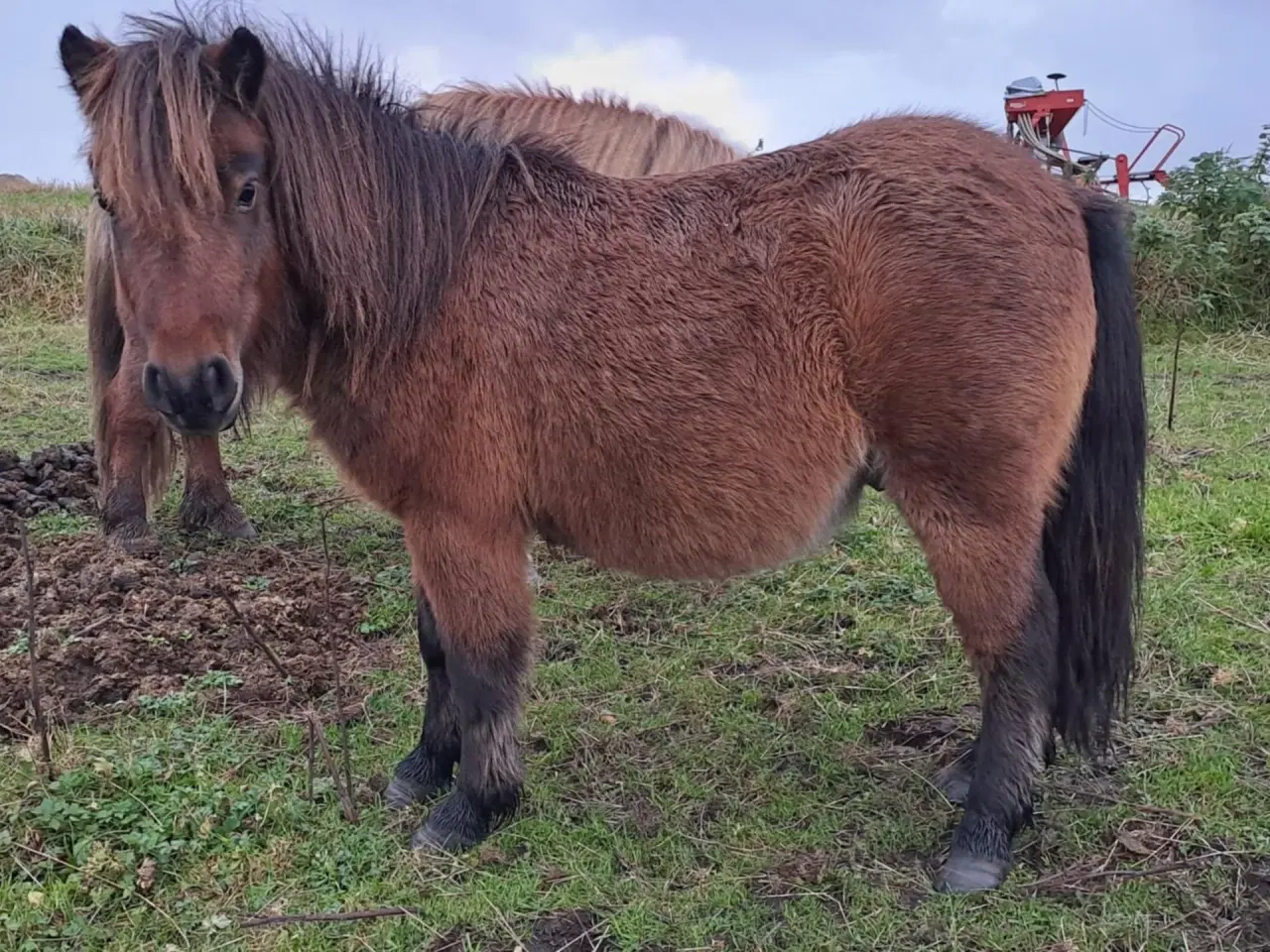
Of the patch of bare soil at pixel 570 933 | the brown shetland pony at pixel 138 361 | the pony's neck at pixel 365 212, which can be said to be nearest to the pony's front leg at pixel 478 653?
the patch of bare soil at pixel 570 933

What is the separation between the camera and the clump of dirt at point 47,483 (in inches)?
206

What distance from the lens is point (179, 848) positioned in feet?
8.74

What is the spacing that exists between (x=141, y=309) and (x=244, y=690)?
175 cm

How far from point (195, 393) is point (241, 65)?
824mm

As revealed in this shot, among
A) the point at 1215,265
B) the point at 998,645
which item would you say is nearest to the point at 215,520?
the point at 998,645

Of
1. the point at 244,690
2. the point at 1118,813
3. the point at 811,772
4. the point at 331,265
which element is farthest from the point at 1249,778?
the point at 244,690

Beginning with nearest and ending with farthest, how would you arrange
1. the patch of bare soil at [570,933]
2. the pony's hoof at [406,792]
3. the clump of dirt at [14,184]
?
the patch of bare soil at [570,933] < the pony's hoof at [406,792] < the clump of dirt at [14,184]

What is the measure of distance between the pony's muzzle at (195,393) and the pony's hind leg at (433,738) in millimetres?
969

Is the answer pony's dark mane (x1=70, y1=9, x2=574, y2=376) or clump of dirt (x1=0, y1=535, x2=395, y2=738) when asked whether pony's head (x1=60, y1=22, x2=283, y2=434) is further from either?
clump of dirt (x1=0, y1=535, x2=395, y2=738)

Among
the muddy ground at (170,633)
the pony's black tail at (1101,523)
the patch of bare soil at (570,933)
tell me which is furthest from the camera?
the muddy ground at (170,633)

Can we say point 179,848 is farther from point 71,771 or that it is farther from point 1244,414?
point 1244,414

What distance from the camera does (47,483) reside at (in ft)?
18.2

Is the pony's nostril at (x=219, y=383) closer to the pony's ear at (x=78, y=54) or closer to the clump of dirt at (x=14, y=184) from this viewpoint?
the pony's ear at (x=78, y=54)

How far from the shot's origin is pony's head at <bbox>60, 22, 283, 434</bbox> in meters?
2.28
